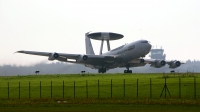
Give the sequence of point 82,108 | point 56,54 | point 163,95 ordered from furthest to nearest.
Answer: point 56,54 < point 163,95 < point 82,108

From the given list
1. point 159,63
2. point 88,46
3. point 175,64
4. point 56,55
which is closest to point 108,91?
point 56,55

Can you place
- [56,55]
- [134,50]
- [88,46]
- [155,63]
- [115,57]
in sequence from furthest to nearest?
[88,46]
[155,63]
[115,57]
[134,50]
[56,55]

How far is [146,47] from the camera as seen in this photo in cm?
11369

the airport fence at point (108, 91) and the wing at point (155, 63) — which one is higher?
the wing at point (155, 63)

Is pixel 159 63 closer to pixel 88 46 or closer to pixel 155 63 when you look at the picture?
pixel 155 63

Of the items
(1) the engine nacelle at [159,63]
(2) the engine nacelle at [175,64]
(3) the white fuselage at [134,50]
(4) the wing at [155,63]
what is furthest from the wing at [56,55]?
(2) the engine nacelle at [175,64]

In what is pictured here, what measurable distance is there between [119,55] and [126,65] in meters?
7.40

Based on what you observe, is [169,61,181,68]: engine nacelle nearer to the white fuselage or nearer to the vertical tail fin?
the white fuselage

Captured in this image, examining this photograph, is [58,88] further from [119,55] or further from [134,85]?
[119,55]

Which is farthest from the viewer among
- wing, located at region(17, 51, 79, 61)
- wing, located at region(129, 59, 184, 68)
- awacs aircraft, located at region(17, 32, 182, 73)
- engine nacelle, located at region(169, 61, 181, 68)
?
engine nacelle, located at region(169, 61, 181, 68)

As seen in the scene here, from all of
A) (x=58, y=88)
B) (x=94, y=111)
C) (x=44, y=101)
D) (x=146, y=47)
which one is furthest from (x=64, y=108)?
(x=146, y=47)

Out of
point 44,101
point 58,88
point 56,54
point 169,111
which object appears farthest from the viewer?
point 56,54

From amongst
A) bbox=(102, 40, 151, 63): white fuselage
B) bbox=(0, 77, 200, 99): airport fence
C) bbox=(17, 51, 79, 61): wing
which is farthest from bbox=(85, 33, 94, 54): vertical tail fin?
bbox=(0, 77, 200, 99): airport fence

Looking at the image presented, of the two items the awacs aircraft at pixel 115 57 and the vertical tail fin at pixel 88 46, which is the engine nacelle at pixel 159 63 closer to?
the awacs aircraft at pixel 115 57
